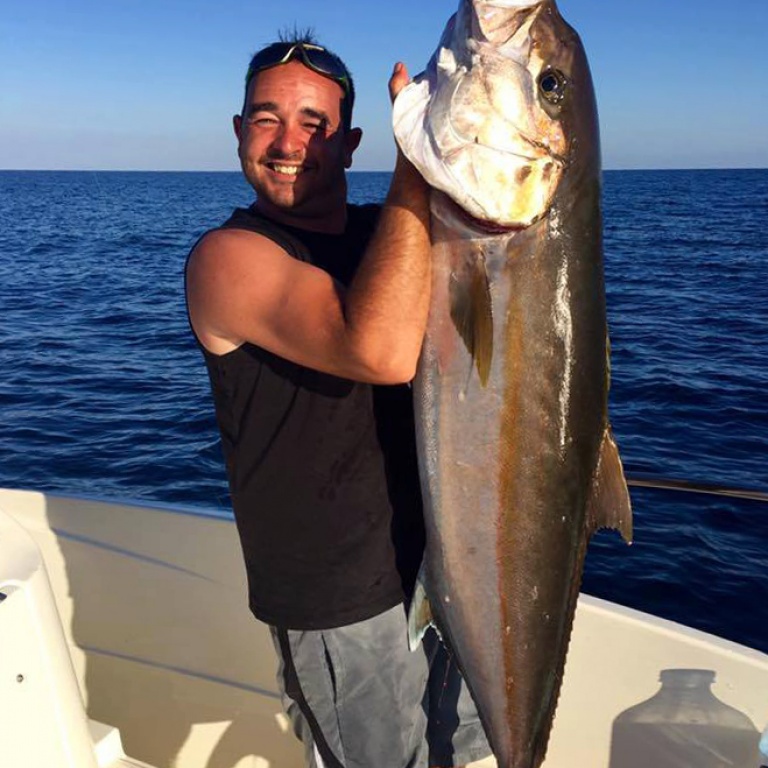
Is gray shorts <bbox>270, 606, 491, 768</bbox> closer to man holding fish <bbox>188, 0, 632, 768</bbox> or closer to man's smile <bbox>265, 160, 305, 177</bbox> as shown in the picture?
man holding fish <bbox>188, 0, 632, 768</bbox>

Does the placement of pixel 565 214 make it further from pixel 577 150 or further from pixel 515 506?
pixel 515 506

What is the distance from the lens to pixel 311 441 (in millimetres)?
2234

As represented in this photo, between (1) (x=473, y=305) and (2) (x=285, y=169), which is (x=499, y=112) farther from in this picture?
(2) (x=285, y=169)

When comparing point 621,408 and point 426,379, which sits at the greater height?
point 426,379

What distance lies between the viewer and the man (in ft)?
6.80

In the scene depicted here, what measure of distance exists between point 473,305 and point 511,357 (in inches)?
6.7

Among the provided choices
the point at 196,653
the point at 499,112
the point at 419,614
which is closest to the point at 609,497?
the point at 419,614

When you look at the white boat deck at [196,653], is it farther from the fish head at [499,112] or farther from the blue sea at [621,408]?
the fish head at [499,112]

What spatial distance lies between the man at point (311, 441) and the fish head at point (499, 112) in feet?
0.69

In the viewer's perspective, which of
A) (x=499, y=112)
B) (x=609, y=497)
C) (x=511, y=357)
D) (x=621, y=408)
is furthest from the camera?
(x=621, y=408)

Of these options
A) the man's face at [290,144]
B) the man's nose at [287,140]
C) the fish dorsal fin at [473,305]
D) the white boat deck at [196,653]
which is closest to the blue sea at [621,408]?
the white boat deck at [196,653]

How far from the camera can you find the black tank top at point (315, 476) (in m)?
2.22

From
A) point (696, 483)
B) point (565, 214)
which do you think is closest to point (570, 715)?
point (696, 483)

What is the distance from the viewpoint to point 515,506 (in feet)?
6.94
